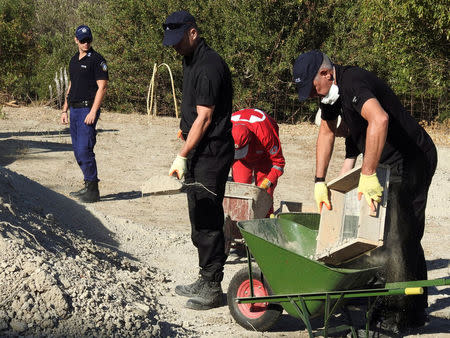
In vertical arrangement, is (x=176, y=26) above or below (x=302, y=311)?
above

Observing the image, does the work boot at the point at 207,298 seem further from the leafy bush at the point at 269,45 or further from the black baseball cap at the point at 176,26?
the leafy bush at the point at 269,45

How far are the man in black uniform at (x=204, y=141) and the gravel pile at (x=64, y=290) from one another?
0.49 m

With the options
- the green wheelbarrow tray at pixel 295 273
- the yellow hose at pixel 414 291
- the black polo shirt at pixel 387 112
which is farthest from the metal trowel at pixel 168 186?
the yellow hose at pixel 414 291

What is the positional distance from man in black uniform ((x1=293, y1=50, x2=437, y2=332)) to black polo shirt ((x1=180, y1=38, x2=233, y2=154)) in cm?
64

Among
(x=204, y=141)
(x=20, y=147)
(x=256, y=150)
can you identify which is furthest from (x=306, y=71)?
(x=20, y=147)

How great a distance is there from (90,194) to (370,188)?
5.13m

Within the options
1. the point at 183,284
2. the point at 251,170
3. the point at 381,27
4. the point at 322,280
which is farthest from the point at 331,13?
the point at 322,280

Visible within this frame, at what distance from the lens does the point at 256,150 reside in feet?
20.6

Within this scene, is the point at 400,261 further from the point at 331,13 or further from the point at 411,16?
the point at 331,13

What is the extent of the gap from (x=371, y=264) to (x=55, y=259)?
2.14 metres

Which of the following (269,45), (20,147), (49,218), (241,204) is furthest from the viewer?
(269,45)

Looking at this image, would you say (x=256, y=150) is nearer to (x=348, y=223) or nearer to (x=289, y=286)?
(x=348, y=223)

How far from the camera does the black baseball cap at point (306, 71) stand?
4.10 meters

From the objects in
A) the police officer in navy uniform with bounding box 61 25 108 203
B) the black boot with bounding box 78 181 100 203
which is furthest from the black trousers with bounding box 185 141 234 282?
the black boot with bounding box 78 181 100 203
